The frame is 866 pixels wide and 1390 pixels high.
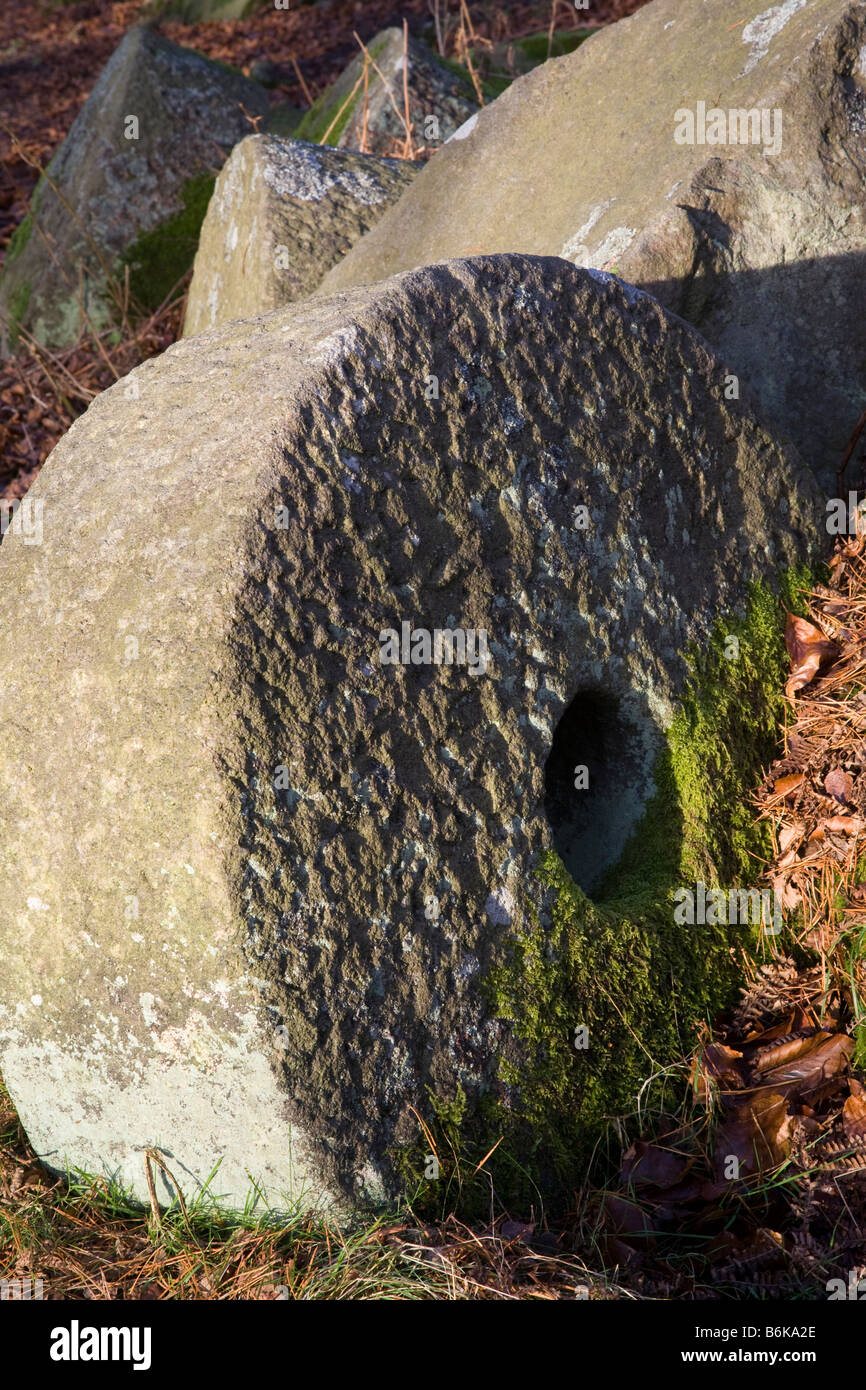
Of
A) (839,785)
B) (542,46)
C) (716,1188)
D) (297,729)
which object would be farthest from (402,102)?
(716,1188)

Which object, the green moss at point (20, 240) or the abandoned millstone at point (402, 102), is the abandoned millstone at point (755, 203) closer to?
the abandoned millstone at point (402, 102)

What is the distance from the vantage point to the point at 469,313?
2307 mm

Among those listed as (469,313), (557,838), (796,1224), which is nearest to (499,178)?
(469,313)

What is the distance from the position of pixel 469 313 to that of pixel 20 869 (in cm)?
146

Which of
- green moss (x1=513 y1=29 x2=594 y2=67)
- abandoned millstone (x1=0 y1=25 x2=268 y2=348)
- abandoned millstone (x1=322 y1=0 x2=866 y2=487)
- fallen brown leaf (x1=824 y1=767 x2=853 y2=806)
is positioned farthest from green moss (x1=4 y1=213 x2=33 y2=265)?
fallen brown leaf (x1=824 y1=767 x2=853 y2=806)

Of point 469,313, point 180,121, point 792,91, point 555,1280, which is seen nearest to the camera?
point 555,1280

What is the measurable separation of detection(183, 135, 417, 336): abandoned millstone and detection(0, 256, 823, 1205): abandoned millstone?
81.0 inches

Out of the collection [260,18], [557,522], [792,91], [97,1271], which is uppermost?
[260,18]

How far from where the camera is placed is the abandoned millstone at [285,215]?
14.0 feet

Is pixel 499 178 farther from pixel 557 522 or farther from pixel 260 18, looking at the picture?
pixel 260 18

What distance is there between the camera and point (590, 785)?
8.77ft

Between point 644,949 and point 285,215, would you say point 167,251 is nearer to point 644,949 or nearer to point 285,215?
point 285,215

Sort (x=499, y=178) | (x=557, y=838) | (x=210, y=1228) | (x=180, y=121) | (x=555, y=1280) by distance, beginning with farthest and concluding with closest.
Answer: (x=180, y=121) → (x=499, y=178) → (x=557, y=838) → (x=210, y=1228) → (x=555, y=1280)

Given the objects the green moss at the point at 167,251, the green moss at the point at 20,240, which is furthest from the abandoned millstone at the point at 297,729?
the green moss at the point at 20,240
